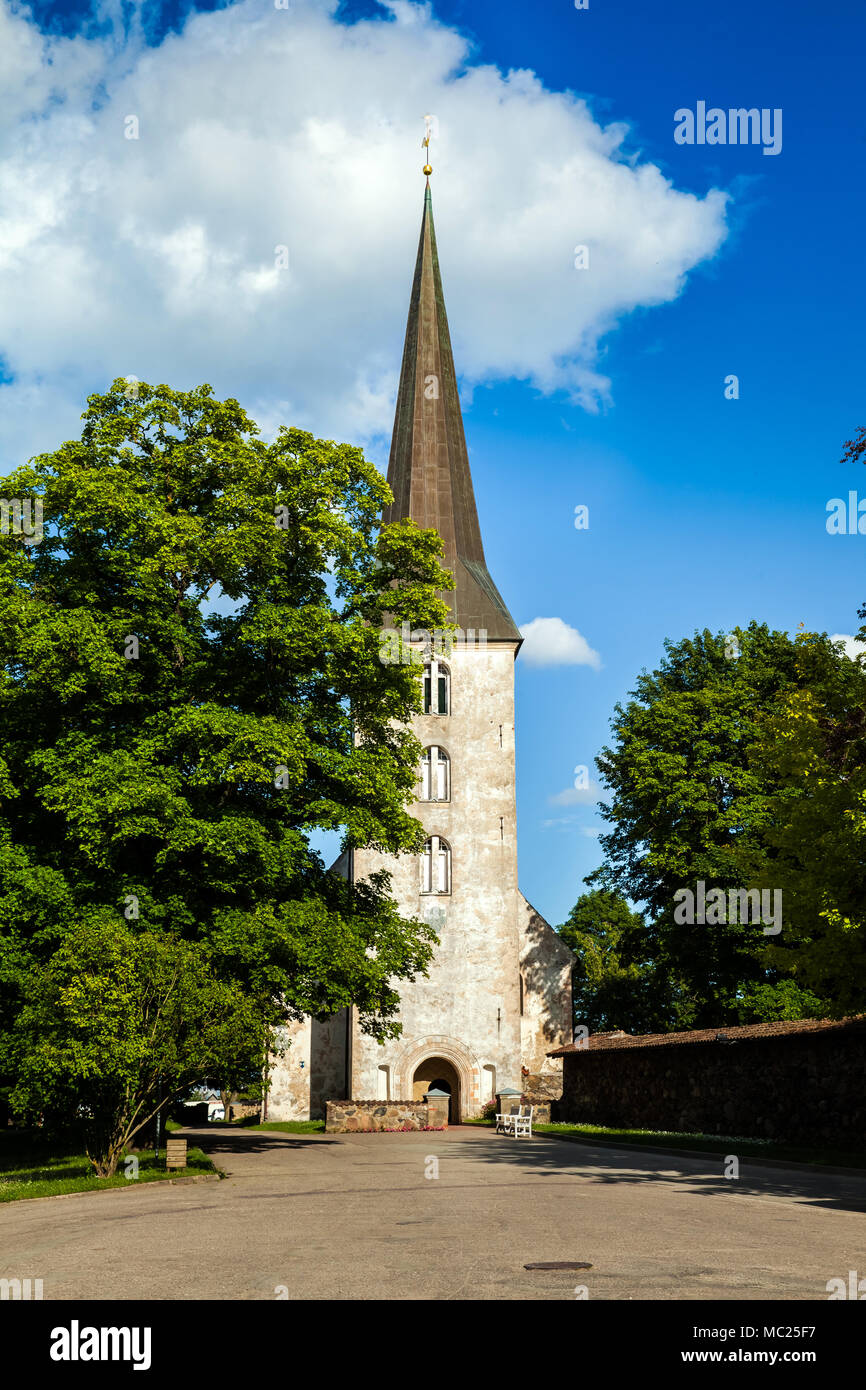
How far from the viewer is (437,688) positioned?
4216 centimetres

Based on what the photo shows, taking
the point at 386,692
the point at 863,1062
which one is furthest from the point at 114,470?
the point at 863,1062

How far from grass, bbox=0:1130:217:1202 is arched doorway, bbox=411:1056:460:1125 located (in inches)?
665

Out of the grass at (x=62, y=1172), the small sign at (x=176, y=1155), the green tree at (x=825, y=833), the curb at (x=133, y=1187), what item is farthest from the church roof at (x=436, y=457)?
the curb at (x=133, y=1187)

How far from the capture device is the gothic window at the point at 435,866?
4012 centimetres

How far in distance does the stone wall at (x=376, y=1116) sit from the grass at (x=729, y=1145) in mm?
6492

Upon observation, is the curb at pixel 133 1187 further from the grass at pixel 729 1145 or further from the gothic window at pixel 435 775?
the gothic window at pixel 435 775

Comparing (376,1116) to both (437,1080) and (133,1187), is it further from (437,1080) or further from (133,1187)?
(133,1187)

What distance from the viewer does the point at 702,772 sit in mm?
35500

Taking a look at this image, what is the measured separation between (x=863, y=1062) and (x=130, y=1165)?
43.0 ft

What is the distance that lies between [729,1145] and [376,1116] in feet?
50.0

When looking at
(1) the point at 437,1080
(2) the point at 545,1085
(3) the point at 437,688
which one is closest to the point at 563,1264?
(1) the point at 437,1080

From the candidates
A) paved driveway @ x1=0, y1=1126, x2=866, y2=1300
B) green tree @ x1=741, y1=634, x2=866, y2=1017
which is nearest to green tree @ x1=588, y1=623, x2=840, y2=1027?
green tree @ x1=741, y1=634, x2=866, y2=1017

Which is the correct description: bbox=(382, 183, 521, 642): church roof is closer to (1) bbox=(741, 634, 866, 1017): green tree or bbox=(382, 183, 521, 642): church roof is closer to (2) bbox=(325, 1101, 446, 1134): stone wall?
(2) bbox=(325, 1101, 446, 1134): stone wall

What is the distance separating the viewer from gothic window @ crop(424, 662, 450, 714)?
137 ft
